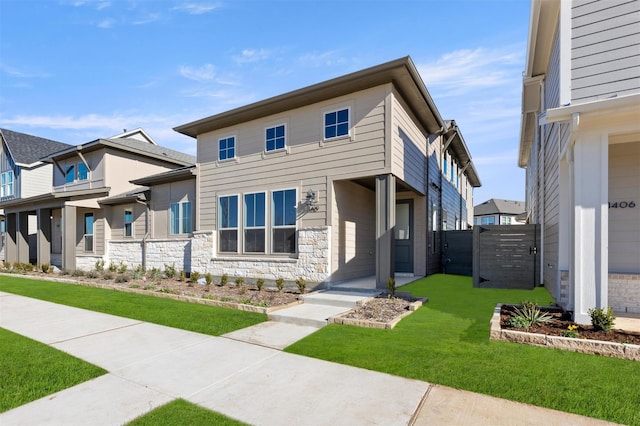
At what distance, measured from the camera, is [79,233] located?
15.9 metres

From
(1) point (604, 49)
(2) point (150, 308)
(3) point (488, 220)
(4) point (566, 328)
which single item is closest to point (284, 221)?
(2) point (150, 308)

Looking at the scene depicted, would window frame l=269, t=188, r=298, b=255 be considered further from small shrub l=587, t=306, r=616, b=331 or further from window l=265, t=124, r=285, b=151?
small shrub l=587, t=306, r=616, b=331

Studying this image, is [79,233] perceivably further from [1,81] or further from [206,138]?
[206,138]

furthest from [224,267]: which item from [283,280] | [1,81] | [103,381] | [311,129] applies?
[1,81]

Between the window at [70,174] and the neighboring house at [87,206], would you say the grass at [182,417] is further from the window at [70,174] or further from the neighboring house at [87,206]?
the window at [70,174]

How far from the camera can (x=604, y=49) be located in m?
5.36

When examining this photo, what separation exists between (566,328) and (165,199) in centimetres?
1323

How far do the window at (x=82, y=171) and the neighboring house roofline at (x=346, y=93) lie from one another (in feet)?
26.5

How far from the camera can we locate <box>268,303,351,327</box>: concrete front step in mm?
5887

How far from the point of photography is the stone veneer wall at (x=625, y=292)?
5.57 meters

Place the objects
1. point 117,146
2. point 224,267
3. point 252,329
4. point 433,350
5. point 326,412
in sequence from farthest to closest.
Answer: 1. point 117,146
2. point 224,267
3. point 252,329
4. point 433,350
5. point 326,412

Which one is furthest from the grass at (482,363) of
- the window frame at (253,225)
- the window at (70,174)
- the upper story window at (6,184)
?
the upper story window at (6,184)

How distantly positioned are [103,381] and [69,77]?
37.9ft

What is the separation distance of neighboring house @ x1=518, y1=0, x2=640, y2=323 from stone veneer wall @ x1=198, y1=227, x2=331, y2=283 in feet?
17.0
